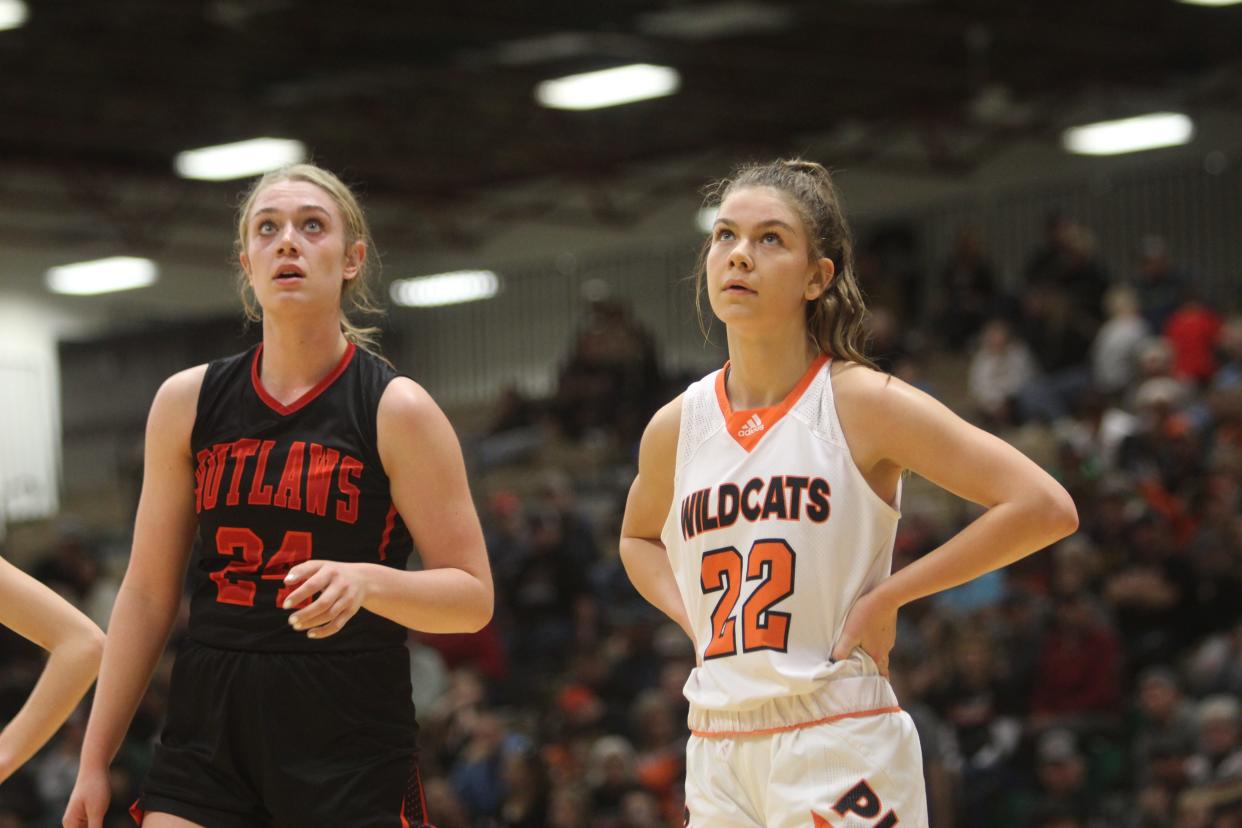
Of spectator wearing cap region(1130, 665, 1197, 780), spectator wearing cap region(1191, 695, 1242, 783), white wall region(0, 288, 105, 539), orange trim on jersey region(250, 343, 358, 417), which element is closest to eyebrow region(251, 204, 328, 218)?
orange trim on jersey region(250, 343, 358, 417)

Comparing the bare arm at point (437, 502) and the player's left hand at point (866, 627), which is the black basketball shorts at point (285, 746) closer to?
the bare arm at point (437, 502)

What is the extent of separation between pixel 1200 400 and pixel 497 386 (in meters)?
11.8

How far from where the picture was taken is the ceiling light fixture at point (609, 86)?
1923cm

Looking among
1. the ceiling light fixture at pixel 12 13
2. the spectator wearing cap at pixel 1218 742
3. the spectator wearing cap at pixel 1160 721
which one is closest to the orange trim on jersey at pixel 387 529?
the spectator wearing cap at pixel 1218 742

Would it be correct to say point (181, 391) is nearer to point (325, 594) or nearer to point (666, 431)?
point (325, 594)

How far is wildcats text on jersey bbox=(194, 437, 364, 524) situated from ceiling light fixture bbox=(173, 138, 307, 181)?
56.0 feet

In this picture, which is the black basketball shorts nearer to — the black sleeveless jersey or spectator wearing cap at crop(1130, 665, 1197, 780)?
the black sleeveless jersey

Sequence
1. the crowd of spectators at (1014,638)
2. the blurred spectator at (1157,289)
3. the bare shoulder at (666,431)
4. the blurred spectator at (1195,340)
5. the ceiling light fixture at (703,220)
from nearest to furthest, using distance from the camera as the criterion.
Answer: the bare shoulder at (666,431) → the crowd of spectators at (1014,638) → the blurred spectator at (1195,340) → the blurred spectator at (1157,289) → the ceiling light fixture at (703,220)

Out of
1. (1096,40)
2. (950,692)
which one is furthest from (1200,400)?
(1096,40)

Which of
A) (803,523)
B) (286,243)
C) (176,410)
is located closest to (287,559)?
(176,410)

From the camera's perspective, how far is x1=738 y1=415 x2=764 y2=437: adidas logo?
4359 mm

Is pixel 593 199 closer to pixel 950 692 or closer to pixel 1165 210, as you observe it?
pixel 1165 210

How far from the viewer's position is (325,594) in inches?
146

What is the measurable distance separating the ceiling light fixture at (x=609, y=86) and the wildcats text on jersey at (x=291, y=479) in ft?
49.2
